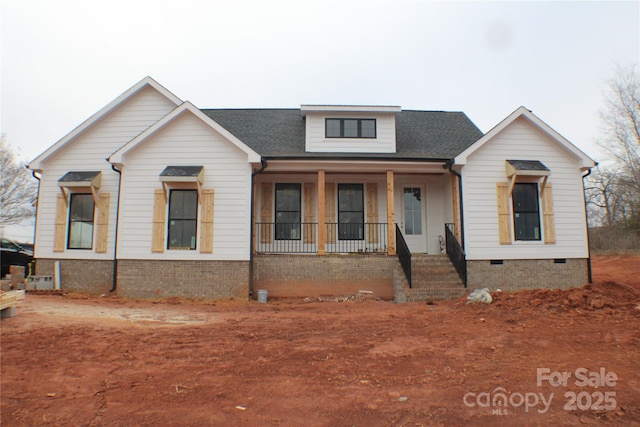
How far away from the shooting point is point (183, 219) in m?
10.5

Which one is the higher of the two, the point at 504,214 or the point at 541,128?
the point at 541,128

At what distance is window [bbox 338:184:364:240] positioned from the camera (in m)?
12.5

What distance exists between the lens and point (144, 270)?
10.1m

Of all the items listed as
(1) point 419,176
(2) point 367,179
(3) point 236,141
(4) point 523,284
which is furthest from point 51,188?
(4) point 523,284

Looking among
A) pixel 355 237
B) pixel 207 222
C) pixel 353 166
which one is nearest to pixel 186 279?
pixel 207 222

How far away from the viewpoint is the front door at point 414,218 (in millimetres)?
12641

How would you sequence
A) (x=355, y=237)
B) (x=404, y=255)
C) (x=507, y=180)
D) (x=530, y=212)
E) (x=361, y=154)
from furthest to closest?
(x=355, y=237)
(x=361, y=154)
(x=530, y=212)
(x=507, y=180)
(x=404, y=255)

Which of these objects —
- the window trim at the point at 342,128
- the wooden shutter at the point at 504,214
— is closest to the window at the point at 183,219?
the window trim at the point at 342,128

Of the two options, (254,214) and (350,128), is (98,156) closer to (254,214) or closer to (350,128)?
(254,214)

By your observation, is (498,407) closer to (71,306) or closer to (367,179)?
(71,306)

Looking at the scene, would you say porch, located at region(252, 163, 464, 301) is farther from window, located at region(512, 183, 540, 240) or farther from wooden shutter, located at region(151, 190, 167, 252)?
wooden shutter, located at region(151, 190, 167, 252)

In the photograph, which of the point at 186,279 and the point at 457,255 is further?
the point at 457,255

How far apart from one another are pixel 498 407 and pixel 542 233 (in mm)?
8884

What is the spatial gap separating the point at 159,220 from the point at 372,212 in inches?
265
